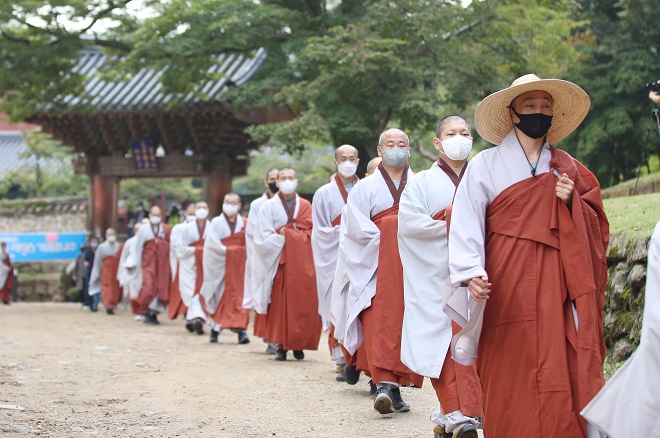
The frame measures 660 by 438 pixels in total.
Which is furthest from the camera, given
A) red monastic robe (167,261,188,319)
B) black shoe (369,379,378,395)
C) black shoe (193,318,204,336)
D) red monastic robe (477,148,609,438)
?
red monastic robe (167,261,188,319)

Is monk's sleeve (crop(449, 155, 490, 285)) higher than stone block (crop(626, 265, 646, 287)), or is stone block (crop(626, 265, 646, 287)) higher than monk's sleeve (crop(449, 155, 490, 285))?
monk's sleeve (crop(449, 155, 490, 285))

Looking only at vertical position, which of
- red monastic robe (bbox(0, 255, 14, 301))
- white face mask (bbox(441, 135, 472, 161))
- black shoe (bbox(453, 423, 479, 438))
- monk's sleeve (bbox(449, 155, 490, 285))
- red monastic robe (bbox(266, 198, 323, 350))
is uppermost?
white face mask (bbox(441, 135, 472, 161))

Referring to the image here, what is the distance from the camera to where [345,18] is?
59.6 feet

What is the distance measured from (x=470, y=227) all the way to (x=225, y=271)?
9.45m

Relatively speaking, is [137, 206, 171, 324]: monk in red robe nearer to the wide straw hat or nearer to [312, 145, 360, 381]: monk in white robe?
[312, 145, 360, 381]: monk in white robe

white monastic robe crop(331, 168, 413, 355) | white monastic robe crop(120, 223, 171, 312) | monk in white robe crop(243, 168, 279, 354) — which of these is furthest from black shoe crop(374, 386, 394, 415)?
white monastic robe crop(120, 223, 171, 312)

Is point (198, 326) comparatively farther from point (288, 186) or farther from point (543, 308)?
point (543, 308)

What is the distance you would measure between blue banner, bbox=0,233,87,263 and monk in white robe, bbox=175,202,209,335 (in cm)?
1179

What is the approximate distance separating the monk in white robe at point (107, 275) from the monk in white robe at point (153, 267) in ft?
10.7

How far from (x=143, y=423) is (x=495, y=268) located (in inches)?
125

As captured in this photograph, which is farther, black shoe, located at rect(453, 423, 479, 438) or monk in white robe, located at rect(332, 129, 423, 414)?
monk in white robe, located at rect(332, 129, 423, 414)

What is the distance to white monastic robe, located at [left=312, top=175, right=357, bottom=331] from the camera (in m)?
9.66

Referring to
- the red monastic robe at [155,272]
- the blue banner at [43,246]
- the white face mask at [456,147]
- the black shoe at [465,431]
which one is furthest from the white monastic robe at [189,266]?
the blue banner at [43,246]

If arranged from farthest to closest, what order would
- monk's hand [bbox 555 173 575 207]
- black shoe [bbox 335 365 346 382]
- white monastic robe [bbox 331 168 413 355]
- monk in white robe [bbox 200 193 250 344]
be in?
monk in white robe [bbox 200 193 250 344] → black shoe [bbox 335 365 346 382] → white monastic robe [bbox 331 168 413 355] → monk's hand [bbox 555 173 575 207]
